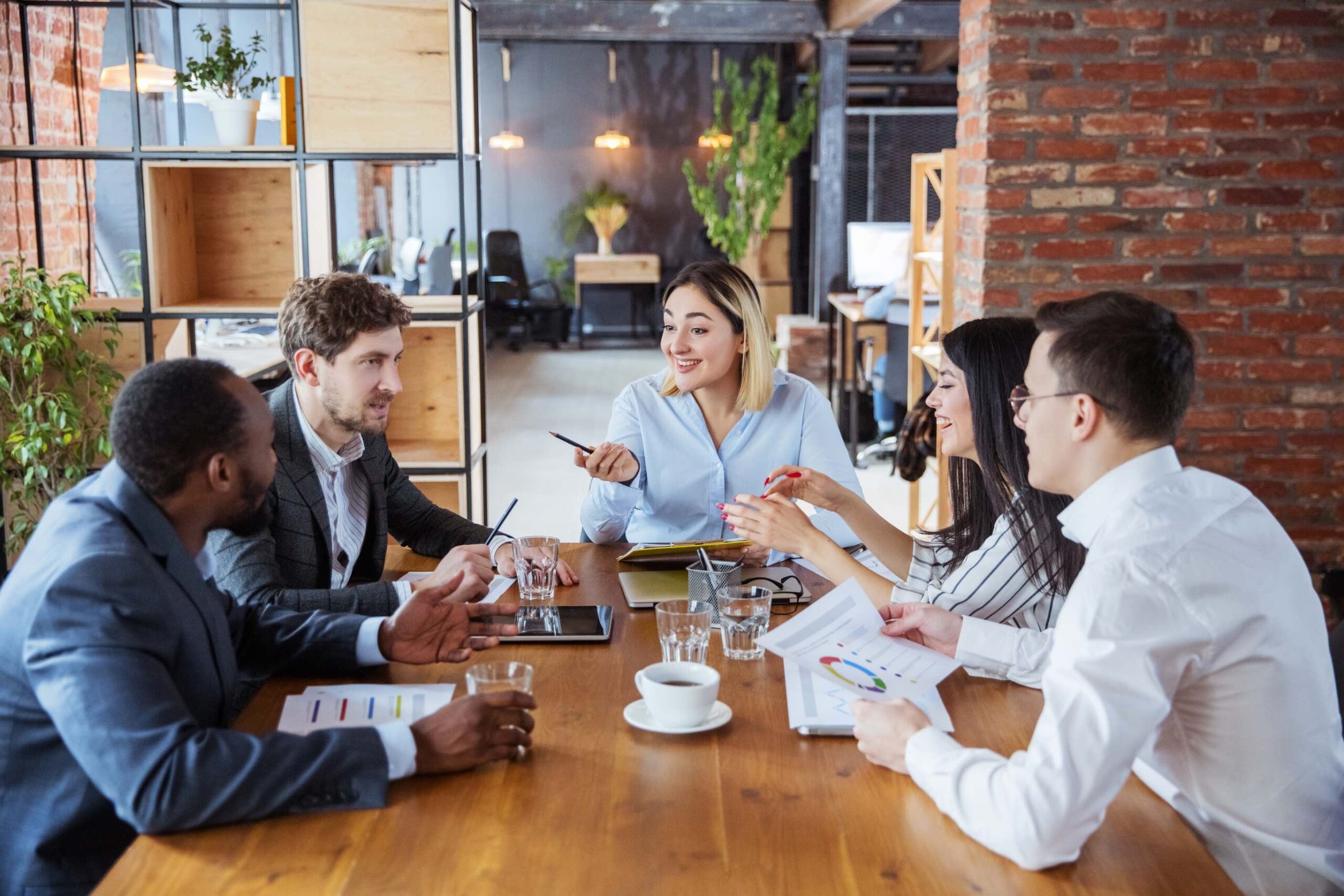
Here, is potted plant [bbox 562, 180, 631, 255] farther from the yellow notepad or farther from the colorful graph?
the colorful graph

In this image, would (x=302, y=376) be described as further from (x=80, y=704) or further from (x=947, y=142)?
(x=947, y=142)

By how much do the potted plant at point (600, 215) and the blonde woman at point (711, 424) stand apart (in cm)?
960

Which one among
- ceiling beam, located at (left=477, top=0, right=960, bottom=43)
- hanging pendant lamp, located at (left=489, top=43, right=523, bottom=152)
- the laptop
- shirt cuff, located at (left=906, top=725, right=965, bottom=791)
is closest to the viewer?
shirt cuff, located at (left=906, top=725, right=965, bottom=791)

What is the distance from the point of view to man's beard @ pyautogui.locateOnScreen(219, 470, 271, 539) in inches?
56.8

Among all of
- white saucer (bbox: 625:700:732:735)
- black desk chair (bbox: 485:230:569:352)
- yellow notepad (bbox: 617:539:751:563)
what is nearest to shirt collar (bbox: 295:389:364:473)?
yellow notepad (bbox: 617:539:751:563)

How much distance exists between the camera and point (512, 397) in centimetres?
904

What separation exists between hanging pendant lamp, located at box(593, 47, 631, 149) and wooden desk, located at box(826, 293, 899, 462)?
4.00 metres

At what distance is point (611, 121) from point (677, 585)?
1088 cm

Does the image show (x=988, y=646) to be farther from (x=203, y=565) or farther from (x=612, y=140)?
(x=612, y=140)

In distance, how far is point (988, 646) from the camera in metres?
1.70

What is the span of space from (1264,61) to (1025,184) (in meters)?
0.73

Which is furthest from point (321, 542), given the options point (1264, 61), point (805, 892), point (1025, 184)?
point (1264, 61)

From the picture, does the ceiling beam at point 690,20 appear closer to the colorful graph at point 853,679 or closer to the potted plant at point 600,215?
the potted plant at point 600,215

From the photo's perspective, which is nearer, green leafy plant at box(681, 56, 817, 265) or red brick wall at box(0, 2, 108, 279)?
red brick wall at box(0, 2, 108, 279)
